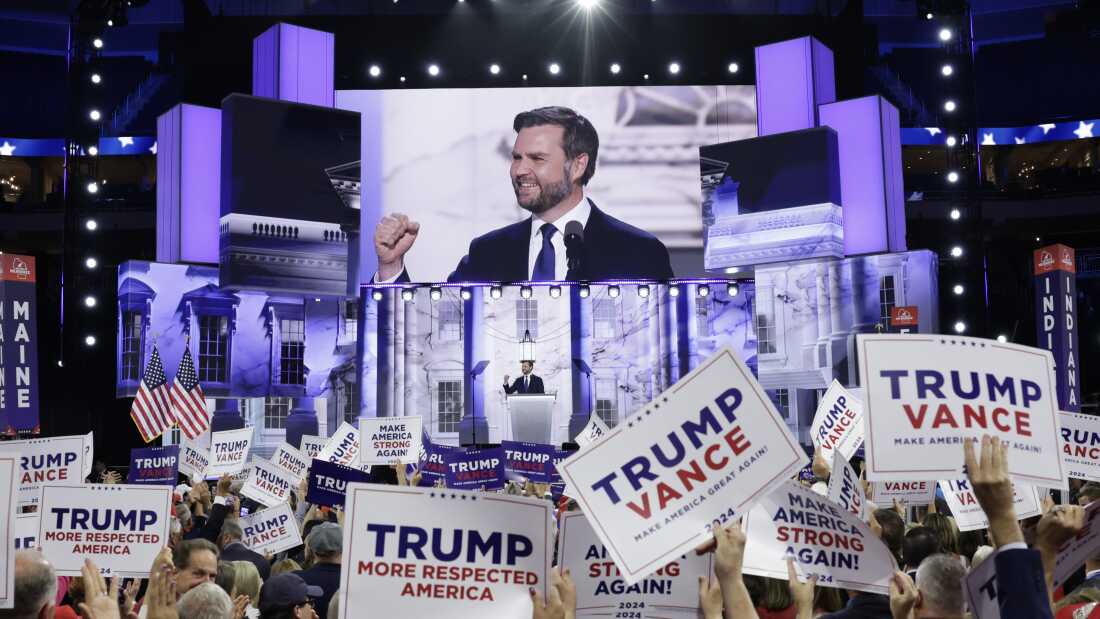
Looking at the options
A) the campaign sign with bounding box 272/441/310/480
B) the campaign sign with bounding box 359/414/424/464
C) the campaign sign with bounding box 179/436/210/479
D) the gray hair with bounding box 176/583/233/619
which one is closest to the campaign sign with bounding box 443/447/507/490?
the campaign sign with bounding box 272/441/310/480

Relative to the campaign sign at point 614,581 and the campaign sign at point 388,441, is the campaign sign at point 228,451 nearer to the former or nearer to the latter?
the campaign sign at point 388,441

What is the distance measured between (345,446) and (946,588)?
1047 centimetres

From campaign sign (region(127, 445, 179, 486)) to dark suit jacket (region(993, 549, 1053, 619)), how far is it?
27.7 feet

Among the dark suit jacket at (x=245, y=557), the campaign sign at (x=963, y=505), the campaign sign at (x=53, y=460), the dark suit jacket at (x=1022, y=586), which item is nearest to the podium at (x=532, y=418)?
the campaign sign at (x=53, y=460)

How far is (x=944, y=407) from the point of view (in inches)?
161

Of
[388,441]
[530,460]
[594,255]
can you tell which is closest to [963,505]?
[530,460]

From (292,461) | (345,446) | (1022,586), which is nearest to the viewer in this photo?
(1022,586)

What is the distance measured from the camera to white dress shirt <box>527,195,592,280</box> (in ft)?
78.5

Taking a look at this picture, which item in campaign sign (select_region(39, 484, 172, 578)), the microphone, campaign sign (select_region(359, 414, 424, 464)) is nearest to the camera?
campaign sign (select_region(39, 484, 172, 578))

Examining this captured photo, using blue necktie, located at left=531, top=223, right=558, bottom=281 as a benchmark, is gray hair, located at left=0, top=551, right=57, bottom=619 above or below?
below

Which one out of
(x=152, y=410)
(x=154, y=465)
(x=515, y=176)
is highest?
(x=515, y=176)

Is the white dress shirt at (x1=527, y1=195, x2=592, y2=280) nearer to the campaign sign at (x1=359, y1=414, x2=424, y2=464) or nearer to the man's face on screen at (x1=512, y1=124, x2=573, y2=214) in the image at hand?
the man's face on screen at (x1=512, y1=124, x2=573, y2=214)

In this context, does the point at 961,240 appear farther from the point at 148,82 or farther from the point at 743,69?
the point at 148,82

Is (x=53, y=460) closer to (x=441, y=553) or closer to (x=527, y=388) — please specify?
(x=441, y=553)
